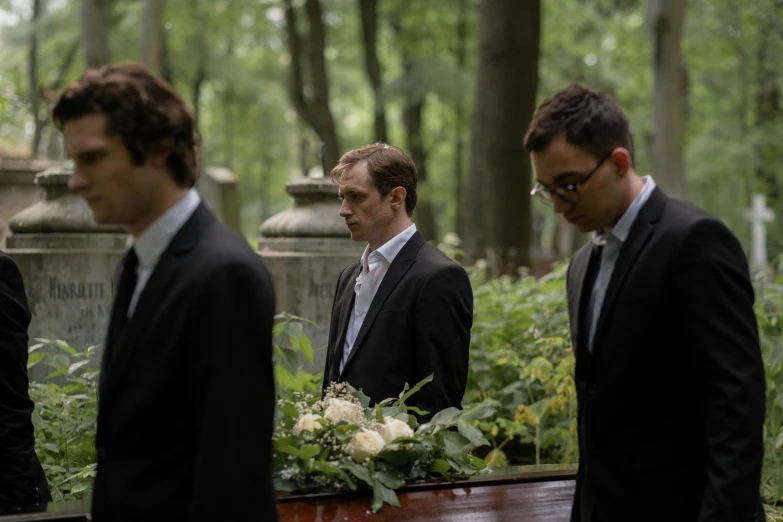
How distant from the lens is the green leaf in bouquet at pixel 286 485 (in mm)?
3507

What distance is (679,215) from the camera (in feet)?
9.61

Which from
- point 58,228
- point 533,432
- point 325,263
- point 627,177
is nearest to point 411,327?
point 627,177

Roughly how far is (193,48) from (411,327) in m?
23.4

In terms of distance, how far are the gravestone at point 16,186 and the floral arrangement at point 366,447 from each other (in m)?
8.54

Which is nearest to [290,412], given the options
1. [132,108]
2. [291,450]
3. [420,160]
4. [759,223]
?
[291,450]

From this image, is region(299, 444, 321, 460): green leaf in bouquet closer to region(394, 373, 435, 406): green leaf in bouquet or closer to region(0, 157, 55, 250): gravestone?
region(394, 373, 435, 406): green leaf in bouquet

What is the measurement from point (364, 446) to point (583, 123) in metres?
1.34

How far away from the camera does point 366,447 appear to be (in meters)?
3.60

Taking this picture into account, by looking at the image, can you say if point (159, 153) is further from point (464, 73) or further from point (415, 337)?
point (464, 73)

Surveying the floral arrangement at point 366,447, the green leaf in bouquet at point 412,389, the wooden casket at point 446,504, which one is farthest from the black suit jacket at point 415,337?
the wooden casket at point 446,504

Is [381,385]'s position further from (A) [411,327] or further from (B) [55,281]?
(B) [55,281]

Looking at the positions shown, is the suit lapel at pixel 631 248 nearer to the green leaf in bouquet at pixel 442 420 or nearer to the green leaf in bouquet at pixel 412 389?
the green leaf in bouquet at pixel 442 420

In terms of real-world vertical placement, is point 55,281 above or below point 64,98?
below

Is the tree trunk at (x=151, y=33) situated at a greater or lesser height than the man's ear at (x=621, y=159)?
greater
